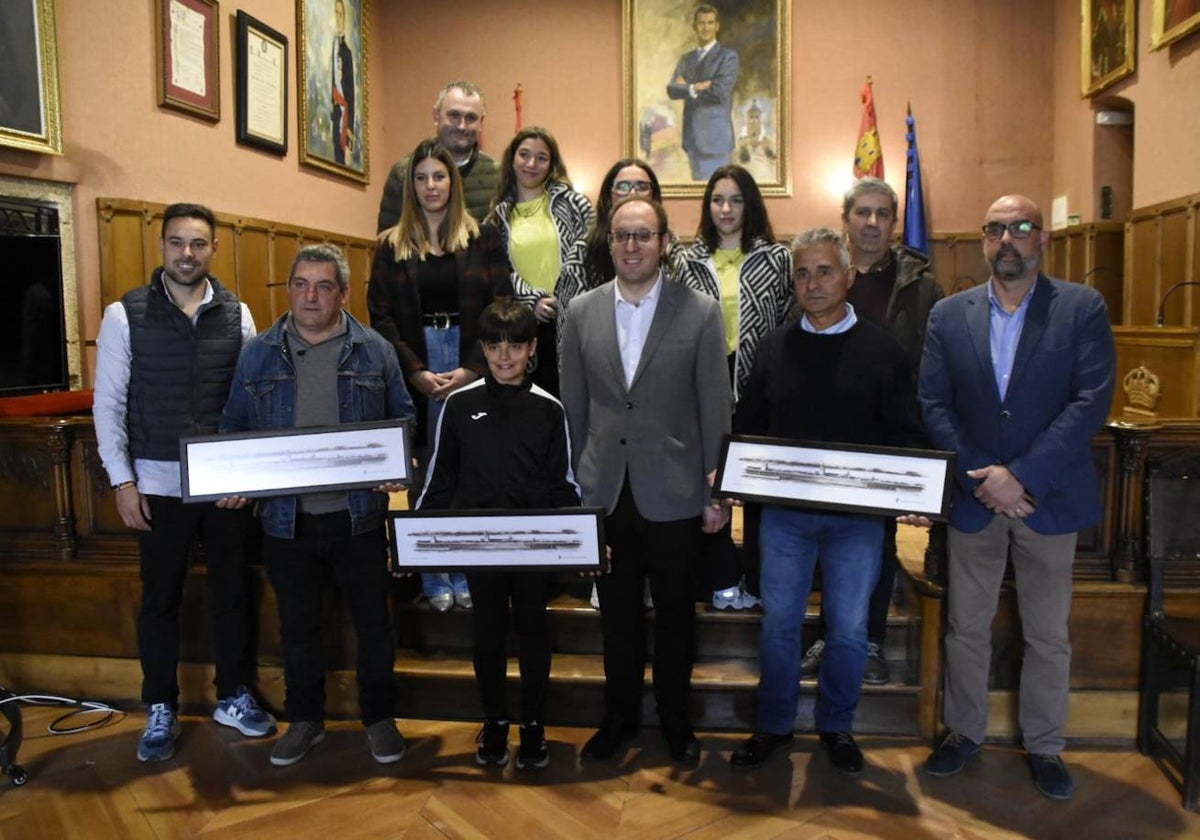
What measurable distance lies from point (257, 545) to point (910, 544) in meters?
2.57

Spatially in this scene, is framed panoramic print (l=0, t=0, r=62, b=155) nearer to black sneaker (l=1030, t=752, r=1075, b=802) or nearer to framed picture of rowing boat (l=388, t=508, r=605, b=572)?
framed picture of rowing boat (l=388, t=508, r=605, b=572)

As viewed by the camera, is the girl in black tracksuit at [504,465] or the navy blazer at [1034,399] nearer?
the navy blazer at [1034,399]

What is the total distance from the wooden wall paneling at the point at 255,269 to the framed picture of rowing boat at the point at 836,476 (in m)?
4.57

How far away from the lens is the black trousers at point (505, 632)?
2.79 m

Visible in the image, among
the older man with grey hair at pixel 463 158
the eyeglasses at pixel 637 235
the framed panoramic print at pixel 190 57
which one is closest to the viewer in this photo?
the eyeglasses at pixel 637 235

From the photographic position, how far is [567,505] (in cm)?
279

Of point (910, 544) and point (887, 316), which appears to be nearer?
point (887, 316)

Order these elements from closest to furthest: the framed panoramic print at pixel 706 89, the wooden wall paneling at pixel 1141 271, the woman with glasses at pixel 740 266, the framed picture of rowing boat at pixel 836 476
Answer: the framed picture of rowing boat at pixel 836 476 < the woman with glasses at pixel 740 266 < the wooden wall paneling at pixel 1141 271 < the framed panoramic print at pixel 706 89

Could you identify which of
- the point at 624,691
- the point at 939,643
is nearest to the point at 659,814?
Answer: the point at 624,691

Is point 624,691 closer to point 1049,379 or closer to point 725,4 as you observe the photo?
point 1049,379

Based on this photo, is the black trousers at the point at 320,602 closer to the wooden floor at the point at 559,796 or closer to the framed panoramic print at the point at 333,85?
the wooden floor at the point at 559,796

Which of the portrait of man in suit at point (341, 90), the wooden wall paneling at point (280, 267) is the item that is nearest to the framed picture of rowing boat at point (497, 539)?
the wooden wall paneling at point (280, 267)

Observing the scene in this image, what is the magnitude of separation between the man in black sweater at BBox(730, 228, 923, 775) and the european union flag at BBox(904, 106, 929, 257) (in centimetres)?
602

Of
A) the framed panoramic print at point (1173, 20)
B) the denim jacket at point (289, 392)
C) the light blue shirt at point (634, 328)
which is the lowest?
the denim jacket at point (289, 392)
